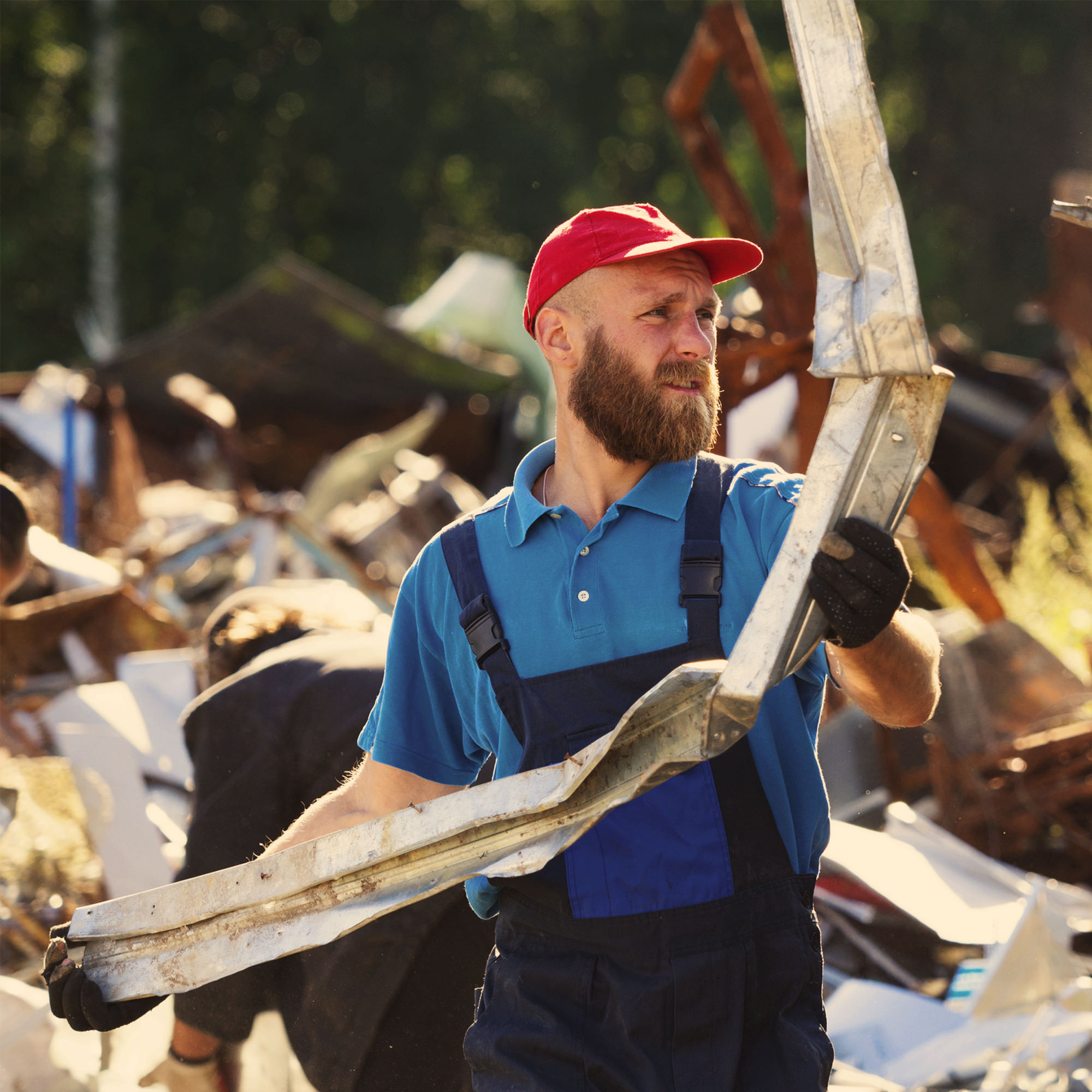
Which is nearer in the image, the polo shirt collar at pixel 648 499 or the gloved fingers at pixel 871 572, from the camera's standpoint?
the gloved fingers at pixel 871 572

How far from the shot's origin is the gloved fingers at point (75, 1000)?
1.99m

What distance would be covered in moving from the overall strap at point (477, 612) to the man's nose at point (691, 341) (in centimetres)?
45

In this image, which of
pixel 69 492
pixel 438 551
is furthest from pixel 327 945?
pixel 69 492

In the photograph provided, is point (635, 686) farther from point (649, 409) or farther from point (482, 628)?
point (649, 409)

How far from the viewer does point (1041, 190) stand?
21016mm

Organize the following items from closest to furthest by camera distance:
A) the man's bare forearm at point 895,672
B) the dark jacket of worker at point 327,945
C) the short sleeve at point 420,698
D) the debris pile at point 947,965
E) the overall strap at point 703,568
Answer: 1. the man's bare forearm at point 895,672
2. the overall strap at point 703,568
3. the short sleeve at point 420,698
4. the dark jacket of worker at point 327,945
5. the debris pile at point 947,965

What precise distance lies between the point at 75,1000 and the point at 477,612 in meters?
0.98

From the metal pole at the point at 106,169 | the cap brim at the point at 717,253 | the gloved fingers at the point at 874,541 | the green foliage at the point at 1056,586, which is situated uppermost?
the cap brim at the point at 717,253

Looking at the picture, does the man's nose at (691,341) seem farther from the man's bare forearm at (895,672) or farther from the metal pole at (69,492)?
the metal pole at (69,492)

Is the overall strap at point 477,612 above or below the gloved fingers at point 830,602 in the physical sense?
below

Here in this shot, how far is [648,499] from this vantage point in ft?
6.03

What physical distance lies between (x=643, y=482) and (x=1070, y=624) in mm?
3720

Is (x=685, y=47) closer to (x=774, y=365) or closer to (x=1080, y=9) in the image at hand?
(x=1080, y=9)

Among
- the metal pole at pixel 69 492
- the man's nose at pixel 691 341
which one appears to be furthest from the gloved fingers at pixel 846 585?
the metal pole at pixel 69 492
